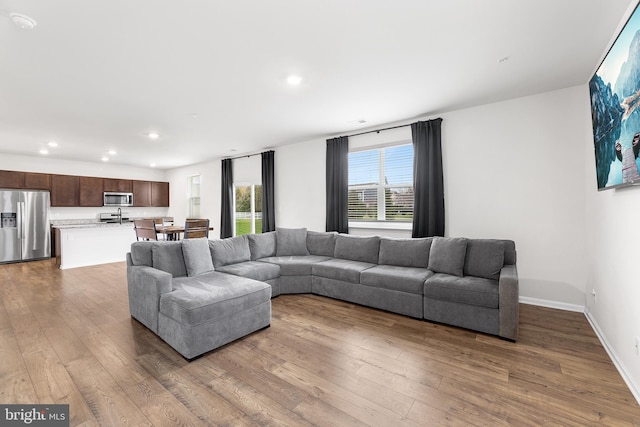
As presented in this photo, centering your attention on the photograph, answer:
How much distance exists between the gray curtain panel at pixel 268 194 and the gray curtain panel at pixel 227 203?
138 cm

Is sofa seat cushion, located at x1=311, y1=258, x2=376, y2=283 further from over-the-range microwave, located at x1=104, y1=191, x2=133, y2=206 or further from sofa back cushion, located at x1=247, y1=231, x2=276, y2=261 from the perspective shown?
over-the-range microwave, located at x1=104, y1=191, x2=133, y2=206

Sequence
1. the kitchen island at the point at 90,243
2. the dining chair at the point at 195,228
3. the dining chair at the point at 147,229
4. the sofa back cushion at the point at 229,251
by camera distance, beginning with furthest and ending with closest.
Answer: the kitchen island at the point at 90,243 → the dining chair at the point at 147,229 → the dining chair at the point at 195,228 → the sofa back cushion at the point at 229,251

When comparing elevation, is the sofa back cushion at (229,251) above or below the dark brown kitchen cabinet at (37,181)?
below

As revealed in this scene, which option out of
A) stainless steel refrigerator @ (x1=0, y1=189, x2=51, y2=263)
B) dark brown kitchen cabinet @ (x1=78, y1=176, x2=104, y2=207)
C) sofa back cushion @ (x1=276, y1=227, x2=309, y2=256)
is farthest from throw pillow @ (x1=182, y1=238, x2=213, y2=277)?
dark brown kitchen cabinet @ (x1=78, y1=176, x2=104, y2=207)

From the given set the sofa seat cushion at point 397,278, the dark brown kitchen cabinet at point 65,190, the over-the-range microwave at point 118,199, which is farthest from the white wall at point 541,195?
the dark brown kitchen cabinet at point 65,190

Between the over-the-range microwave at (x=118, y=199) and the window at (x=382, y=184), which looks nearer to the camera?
the window at (x=382, y=184)

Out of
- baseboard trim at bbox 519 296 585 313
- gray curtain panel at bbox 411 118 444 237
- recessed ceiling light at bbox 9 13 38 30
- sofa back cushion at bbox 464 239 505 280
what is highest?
recessed ceiling light at bbox 9 13 38 30

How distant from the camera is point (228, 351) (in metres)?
2.48

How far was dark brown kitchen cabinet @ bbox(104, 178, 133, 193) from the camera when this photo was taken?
7918mm

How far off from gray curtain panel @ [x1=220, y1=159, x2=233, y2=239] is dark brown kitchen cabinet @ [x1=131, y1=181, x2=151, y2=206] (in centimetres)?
332

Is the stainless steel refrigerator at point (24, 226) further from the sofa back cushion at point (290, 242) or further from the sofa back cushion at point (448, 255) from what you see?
the sofa back cushion at point (448, 255)

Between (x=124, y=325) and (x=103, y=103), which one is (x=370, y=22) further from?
(x=124, y=325)

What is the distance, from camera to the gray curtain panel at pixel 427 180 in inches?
159

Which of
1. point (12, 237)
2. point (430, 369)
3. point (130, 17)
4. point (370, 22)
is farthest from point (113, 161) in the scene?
point (430, 369)
